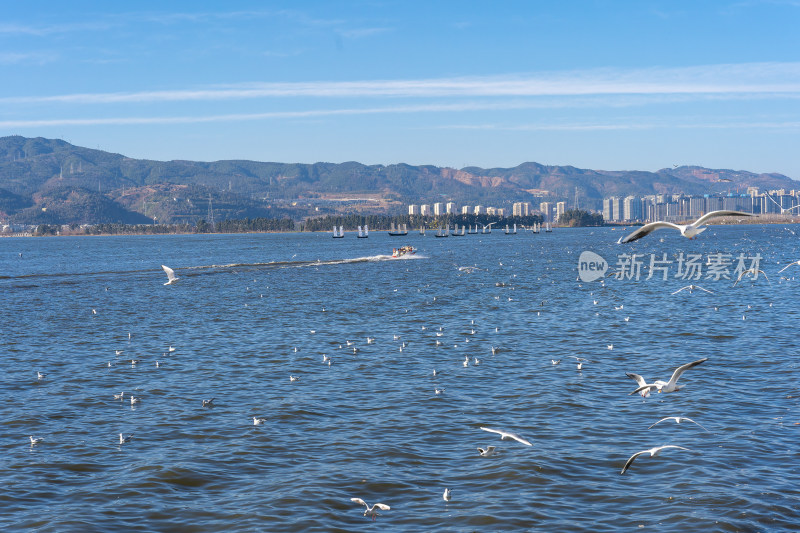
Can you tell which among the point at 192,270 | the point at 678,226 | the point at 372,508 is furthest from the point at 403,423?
the point at 192,270

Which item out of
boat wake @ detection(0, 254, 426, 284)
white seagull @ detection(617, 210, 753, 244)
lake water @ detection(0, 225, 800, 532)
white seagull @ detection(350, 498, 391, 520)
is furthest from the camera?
boat wake @ detection(0, 254, 426, 284)

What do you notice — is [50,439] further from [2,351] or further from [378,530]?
[2,351]

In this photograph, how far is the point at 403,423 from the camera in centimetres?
2236

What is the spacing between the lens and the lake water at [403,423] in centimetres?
1619

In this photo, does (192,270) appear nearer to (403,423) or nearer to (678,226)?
(403,423)

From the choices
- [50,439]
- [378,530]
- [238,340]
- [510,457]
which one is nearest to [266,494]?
[378,530]

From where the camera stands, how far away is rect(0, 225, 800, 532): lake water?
16.2 metres

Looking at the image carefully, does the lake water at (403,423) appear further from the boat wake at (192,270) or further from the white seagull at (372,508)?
the boat wake at (192,270)

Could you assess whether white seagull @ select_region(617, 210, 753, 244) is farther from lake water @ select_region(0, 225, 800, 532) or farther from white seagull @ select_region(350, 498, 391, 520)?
white seagull @ select_region(350, 498, 391, 520)

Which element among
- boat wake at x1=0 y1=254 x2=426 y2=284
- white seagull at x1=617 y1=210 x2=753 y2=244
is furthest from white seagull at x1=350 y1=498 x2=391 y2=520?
boat wake at x1=0 y1=254 x2=426 y2=284

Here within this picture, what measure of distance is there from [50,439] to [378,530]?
463 inches

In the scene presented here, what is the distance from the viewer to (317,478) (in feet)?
59.0

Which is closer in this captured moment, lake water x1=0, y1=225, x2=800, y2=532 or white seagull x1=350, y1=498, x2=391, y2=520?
white seagull x1=350, y1=498, x2=391, y2=520

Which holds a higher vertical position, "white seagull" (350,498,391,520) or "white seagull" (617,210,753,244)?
"white seagull" (617,210,753,244)
